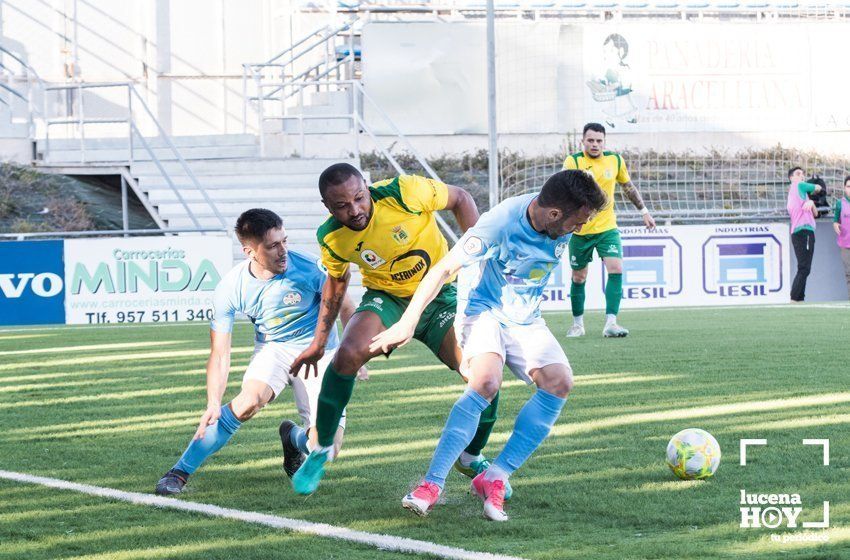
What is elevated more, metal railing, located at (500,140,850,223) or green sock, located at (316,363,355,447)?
metal railing, located at (500,140,850,223)

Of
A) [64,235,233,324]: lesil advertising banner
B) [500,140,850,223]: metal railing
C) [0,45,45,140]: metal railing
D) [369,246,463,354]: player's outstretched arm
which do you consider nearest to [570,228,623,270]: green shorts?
[64,235,233,324]: lesil advertising banner

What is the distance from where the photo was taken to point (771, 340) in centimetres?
1286

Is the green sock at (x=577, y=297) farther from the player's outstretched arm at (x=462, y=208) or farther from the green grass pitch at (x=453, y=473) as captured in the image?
the player's outstretched arm at (x=462, y=208)

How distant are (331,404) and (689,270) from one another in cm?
1512

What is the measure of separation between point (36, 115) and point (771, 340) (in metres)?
17.0

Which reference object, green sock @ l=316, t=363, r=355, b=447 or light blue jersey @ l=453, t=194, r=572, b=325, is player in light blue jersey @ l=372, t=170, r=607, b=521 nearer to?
light blue jersey @ l=453, t=194, r=572, b=325

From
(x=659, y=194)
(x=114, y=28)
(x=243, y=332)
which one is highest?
(x=114, y=28)

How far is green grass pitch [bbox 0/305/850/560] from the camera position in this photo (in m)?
4.87

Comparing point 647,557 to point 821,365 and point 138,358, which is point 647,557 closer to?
point 821,365

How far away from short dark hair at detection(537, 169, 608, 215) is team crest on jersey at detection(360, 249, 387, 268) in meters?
1.09

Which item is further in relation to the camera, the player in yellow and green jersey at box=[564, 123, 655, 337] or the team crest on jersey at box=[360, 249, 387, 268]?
the player in yellow and green jersey at box=[564, 123, 655, 337]

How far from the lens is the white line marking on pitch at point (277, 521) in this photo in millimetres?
4629

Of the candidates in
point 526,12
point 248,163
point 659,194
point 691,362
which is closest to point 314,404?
point 691,362

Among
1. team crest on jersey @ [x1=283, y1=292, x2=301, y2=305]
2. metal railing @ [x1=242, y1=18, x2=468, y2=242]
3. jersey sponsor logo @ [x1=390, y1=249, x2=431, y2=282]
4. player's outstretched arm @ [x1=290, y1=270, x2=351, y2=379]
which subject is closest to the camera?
player's outstretched arm @ [x1=290, y1=270, x2=351, y2=379]
